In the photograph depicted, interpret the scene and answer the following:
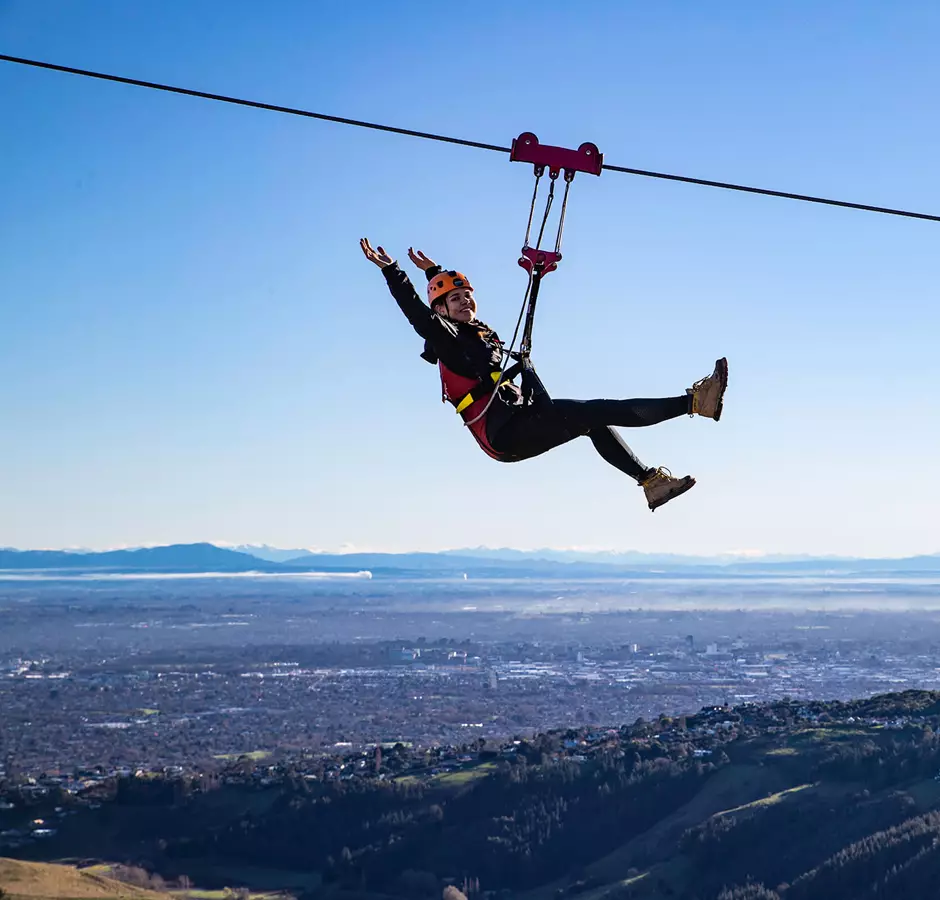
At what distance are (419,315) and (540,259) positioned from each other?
35.3 inches

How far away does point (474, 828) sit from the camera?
72125mm

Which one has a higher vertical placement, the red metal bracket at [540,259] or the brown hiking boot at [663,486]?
the red metal bracket at [540,259]

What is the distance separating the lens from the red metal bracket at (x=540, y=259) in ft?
27.0

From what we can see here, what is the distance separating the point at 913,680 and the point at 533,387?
13513 centimetres

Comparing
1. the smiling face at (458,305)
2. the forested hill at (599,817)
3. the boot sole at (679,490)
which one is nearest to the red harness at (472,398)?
the smiling face at (458,305)

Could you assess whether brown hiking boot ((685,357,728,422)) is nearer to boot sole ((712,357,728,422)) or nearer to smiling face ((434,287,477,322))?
boot sole ((712,357,728,422))

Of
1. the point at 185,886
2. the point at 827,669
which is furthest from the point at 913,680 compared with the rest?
the point at 185,886

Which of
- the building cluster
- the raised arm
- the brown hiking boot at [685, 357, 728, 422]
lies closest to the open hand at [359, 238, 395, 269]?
the raised arm

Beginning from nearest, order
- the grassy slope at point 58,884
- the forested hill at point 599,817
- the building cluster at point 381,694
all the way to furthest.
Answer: the grassy slope at point 58,884, the forested hill at point 599,817, the building cluster at point 381,694

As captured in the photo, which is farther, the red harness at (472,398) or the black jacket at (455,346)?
the red harness at (472,398)

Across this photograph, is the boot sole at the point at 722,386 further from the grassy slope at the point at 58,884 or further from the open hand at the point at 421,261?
the grassy slope at the point at 58,884

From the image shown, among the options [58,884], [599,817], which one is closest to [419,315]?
[58,884]

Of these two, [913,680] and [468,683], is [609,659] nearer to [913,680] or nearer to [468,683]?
[468,683]

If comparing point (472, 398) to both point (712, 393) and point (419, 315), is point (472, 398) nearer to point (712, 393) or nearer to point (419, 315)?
point (419, 315)
